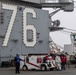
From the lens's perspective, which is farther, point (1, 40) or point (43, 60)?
point (1, 40)

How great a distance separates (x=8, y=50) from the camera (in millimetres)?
43875

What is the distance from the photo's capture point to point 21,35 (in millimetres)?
45188

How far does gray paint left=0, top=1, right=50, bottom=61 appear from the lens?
144 feet

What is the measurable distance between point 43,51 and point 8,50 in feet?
20.2

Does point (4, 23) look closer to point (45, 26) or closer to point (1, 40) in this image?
point (1, 40)

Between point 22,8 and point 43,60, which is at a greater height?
point 22,8

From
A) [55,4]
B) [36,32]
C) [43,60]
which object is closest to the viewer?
[43,60]

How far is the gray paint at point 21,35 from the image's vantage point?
144 ft

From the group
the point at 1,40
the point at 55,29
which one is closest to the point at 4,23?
the point at 1,40

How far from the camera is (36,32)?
46.6 meters

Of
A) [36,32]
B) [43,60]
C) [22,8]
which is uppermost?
[22,8]

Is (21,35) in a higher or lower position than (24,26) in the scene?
lower

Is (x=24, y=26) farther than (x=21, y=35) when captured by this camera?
Yes

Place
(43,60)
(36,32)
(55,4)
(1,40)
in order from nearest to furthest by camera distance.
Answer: (43,60) → (1,40) → (36,32) → (55,4)
